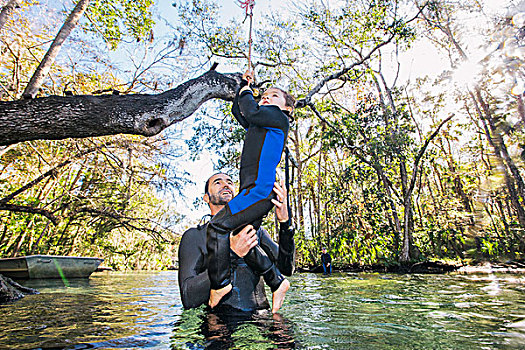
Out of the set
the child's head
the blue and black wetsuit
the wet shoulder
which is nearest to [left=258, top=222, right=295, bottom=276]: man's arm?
the blue and black wetsuit

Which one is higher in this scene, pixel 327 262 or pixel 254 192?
pixel 254 192

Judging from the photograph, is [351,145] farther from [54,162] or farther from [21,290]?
[54,162]

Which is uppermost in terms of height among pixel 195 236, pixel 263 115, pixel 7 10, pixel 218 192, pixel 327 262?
pixel 7 10

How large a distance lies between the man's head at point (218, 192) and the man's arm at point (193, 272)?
0.31 m

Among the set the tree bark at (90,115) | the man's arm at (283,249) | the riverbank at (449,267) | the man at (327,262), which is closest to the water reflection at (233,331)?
the man's arm at (283,249)

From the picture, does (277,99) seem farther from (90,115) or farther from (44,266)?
(44,266)

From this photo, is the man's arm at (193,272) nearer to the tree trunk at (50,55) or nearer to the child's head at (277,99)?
the child's head at (277,99)

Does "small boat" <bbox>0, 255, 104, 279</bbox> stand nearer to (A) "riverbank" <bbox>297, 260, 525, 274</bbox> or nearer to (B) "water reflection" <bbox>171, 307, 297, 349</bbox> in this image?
(B) "water reflection" <bbox>171, 307, 297, 349</bbox>

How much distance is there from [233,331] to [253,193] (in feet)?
2.96

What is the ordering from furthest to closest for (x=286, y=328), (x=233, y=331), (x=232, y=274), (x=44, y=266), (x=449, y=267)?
(x=449, y=267) < (x=44, y=266) < (x=232, y=274) < (x=286, y=328) < (x=233, y=331)

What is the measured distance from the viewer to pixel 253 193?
2057mm

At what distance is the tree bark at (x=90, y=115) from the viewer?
2713mm

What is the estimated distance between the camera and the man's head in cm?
279

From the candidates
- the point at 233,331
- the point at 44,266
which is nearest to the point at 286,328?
the point at 233,331
